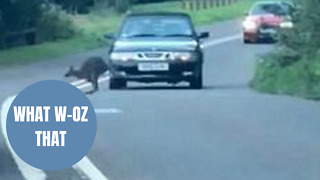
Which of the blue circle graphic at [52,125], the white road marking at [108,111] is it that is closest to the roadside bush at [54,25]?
the white road marking at [108,111]

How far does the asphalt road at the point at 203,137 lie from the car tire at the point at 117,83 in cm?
160

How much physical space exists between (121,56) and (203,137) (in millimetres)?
9601

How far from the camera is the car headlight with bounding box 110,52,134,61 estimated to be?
25453 mm

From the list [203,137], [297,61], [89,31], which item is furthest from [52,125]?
[89,31]

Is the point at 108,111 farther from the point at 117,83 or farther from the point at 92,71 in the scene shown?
the point at 117,83

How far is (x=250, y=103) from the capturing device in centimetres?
2127

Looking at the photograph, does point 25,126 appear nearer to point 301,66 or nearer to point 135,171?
point 135,171

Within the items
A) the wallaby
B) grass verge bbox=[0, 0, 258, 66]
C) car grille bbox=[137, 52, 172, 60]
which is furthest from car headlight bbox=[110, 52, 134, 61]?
grass verge bbox=[0, 0, 258, 66]

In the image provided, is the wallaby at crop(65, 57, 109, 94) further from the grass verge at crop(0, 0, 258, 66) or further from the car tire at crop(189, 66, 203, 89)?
the grass verge at crop(0, 0, 258, 66)

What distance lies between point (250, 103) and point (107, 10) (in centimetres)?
4036

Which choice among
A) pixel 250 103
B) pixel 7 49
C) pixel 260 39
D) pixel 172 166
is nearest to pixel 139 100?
pixel 250 103

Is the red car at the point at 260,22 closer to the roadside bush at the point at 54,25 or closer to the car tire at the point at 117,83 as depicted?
the roadside bush at the point at 54,25

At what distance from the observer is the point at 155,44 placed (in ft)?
83.7

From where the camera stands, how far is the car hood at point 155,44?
25.4 m
